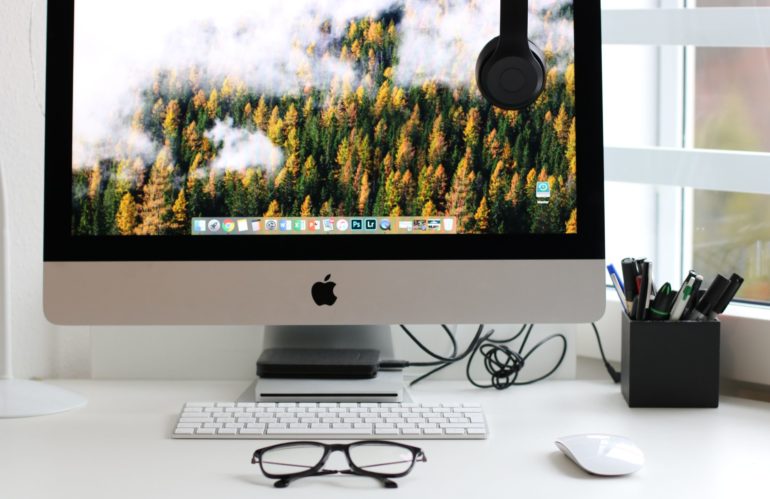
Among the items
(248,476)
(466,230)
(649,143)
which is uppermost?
(649,143)

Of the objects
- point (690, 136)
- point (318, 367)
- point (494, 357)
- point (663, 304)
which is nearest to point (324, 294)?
point (318, 367)

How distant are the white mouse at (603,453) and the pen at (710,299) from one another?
0.88 feet

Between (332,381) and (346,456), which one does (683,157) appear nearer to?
(332,381)

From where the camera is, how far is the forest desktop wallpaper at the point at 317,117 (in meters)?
1.10

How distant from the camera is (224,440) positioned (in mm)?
1014

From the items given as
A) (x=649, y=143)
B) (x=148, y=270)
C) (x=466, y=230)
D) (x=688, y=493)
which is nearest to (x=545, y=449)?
(x=688, y=493)

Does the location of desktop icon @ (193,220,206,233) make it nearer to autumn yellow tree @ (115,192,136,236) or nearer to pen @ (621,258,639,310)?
autumn yellow tree @ (115,192,136,236)

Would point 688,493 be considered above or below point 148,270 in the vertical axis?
below

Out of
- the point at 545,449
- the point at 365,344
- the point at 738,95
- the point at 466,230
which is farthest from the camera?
the point at 738,95

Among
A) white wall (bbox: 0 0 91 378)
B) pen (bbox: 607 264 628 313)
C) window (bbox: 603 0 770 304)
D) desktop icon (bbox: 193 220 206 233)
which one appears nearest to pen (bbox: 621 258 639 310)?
pen (bbox: 607 264 628 313)

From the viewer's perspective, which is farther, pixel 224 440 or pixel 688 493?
pixel 224 440

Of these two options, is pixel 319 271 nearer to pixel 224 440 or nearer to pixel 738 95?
pixel 224 440

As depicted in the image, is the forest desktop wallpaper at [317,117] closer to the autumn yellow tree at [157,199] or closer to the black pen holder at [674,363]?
the autumn yellow tree at [157,199]

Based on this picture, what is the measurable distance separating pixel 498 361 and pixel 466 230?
0.92ft
